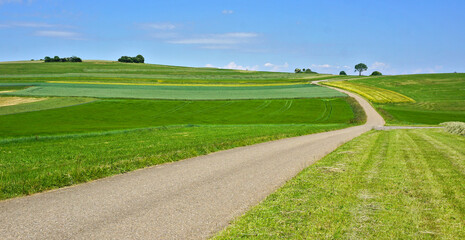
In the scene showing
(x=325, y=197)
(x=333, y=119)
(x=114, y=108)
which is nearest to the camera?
(x=325, y=197)

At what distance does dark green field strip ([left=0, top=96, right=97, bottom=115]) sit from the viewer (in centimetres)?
5341

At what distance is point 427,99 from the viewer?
80.4 metres

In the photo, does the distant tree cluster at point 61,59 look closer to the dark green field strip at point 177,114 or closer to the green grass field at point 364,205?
the dark green field strip at point 177,114

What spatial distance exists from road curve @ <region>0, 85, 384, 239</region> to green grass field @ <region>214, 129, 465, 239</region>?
87 cm

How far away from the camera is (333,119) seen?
53562 mm

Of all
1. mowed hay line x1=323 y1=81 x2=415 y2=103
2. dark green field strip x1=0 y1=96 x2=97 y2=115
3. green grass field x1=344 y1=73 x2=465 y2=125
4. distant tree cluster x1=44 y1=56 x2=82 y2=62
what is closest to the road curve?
green grass field x1=344 y1=73 x2=465 y2=125

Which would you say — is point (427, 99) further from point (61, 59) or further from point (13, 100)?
point (61, 59)

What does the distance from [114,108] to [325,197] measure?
54.5 metres

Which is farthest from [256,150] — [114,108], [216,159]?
[114,108]

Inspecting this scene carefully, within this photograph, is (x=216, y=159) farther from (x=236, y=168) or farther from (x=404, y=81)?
(x=404, y=81)

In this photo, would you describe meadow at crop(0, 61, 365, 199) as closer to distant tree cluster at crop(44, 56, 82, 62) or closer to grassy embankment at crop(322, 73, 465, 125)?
grassy embankment at crop(322, 73, 465, 125)

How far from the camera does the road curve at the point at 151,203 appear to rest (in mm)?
7719

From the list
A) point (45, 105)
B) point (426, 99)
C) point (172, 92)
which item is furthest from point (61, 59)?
point (426, 99)

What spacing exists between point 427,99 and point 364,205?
81861 millimetres
